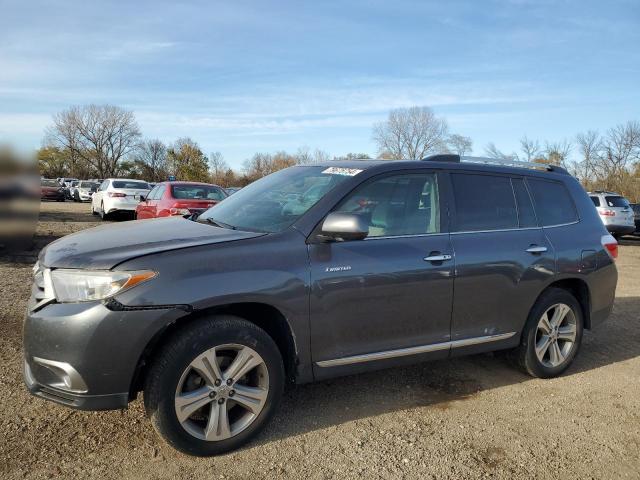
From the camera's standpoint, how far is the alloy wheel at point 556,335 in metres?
4.12

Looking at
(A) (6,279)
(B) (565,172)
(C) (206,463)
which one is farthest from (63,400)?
(A) (6,279)

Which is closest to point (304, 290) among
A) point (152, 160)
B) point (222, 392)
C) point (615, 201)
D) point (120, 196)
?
point (222, 392)

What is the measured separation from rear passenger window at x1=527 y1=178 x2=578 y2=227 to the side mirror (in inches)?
79.1

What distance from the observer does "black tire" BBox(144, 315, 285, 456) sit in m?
2.65

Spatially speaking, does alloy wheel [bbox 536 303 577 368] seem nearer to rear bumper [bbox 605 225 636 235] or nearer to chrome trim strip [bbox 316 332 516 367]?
chrome trim strip [bbox 316 332 516 367]

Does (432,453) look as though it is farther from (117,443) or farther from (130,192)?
(130,192)

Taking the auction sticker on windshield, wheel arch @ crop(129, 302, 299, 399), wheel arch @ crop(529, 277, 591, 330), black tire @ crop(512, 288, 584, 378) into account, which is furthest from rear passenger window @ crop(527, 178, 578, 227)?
wheel arch @ crop(129, 302, 299, 399)

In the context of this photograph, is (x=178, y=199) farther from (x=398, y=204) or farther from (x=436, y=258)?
(x=436, y=258)

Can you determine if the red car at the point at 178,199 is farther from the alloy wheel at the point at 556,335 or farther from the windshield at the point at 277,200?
the alloy wheel at the point at 556,335

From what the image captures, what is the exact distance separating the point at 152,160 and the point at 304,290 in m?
85.3

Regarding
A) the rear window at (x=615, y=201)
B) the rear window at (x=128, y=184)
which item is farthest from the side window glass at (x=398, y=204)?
the rear window at (x=615, y=201)

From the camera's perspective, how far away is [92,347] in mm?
2510

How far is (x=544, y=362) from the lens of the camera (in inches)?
164

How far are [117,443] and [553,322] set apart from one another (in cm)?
349
